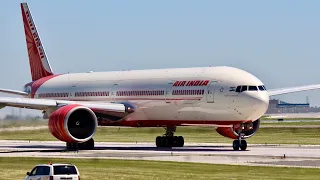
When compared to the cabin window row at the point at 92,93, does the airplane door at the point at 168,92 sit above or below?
above

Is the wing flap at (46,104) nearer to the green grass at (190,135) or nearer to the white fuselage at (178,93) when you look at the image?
the white fuselage at (178,93)

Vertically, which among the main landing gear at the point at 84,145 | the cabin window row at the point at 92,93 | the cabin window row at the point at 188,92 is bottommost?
the main landing gear at the point at 84,145

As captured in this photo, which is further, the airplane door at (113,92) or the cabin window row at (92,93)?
the cabin window row at (92,93)

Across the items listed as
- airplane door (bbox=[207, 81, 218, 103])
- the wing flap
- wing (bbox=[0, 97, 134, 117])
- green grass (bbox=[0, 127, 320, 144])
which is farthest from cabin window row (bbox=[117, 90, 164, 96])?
green grass (bbox=[0, 127, 320, 144])

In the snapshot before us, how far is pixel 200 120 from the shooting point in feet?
198

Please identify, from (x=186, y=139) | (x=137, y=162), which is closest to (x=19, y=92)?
(x=186, y=139)

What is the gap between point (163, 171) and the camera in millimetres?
41438

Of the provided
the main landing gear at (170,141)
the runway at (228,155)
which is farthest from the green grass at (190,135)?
the runway at (228,155)

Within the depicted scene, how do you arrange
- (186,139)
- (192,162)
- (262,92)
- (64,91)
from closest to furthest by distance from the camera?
(192,162)
(262,92)
(64,91)
(186,139)

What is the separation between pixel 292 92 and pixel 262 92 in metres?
11.0

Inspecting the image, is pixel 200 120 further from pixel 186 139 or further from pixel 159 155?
pixel 186 139

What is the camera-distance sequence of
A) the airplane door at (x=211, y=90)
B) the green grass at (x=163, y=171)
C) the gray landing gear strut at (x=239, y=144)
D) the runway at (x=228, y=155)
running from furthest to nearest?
the airplane door at (x=211, y=90)
the gray landing gear strut at (x=239, y=144)
the runway at (x=228, y=155)
the green grass at (x=163, y=171)

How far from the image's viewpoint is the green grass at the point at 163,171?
3875cm

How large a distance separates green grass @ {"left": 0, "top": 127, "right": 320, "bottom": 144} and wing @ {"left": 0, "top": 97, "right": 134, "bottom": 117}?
28.5 feet
